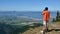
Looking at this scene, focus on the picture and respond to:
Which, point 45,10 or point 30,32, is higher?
point 45,10

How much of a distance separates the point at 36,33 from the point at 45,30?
1.92 m

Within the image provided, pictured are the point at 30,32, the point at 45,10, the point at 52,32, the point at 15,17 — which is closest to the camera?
the point at 45,10

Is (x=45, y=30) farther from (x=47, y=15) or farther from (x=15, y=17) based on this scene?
(x=15, y=17)

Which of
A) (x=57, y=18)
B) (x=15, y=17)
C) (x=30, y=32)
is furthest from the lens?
(x=15, y=17)

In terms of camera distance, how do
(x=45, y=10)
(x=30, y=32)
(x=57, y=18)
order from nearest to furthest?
(x=45, y=10), (x=30, y=32), (x=57, y=18)

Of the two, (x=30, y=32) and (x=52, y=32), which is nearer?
(x=52, y=32)

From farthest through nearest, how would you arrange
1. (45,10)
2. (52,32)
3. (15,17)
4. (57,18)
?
(15,17), (57,18), (52,32), (45,10)

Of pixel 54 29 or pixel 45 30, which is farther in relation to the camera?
pixel 54 29

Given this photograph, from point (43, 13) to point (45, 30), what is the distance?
1.91m

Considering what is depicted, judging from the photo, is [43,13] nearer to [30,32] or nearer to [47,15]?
[47,15]

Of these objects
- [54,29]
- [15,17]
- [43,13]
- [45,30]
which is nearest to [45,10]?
[43,13]

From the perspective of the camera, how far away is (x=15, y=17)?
486 feet

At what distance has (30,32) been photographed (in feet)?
86.8

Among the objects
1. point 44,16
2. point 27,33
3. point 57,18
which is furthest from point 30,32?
point 57,18
